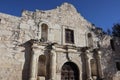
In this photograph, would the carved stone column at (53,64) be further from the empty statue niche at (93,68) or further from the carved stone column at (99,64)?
the carved stone column at (99,64)

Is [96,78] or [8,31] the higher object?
[8,31]

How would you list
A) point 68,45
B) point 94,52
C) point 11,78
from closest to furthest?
point 11,78 < point 68,45 < point 94,52

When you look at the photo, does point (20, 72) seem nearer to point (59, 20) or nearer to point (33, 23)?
point (33, 23)

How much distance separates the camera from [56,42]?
38.2 ft

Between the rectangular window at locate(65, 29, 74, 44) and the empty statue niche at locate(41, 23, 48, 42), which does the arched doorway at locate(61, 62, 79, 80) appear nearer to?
the rectangular window at locate(65, 29, 74, 44)

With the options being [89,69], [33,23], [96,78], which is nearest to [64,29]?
[33,23]

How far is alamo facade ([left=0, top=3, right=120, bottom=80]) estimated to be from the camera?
399 inches

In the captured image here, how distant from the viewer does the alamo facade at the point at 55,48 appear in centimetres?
1014

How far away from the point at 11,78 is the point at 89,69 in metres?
5.26

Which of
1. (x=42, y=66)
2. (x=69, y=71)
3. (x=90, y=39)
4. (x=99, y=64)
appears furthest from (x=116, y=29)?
(x=42, y=66)

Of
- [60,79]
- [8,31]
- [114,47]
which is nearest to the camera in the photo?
[8,31]

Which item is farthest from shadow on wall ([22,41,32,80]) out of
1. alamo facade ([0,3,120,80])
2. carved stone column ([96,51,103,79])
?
carved stone column ([96,51,103,79])

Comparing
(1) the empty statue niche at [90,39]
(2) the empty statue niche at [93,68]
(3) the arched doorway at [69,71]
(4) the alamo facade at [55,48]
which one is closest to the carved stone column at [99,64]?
(4) the alamo facade at [55,48]

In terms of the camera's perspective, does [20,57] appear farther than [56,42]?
No
